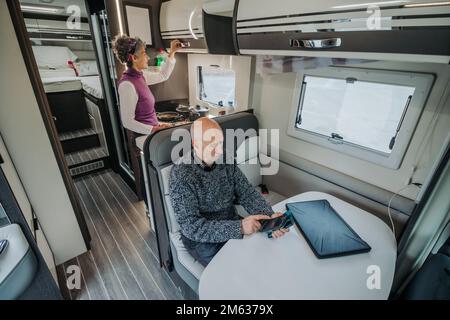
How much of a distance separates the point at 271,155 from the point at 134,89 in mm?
1438

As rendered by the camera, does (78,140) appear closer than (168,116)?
No

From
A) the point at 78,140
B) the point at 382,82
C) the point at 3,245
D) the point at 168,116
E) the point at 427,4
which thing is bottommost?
the point at 78,140

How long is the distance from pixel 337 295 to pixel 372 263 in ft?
0.95

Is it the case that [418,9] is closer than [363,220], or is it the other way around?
[418,9]

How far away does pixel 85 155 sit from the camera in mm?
3537

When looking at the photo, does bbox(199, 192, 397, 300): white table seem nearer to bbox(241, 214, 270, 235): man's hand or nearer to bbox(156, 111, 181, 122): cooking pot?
bbox(241, 214, 270, 235): man's hand

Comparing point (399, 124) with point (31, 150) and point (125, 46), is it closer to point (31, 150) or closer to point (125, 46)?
point (125, 46)

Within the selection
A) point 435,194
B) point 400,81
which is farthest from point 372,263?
point 400,81

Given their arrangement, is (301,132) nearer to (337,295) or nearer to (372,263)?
(372,263)

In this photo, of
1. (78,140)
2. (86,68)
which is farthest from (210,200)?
(86,68)

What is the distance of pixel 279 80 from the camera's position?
6.28 feet

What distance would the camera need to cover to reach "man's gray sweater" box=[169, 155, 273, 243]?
1.17 metres

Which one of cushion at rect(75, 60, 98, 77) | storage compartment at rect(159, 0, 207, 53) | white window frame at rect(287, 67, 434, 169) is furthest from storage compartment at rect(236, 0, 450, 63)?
cushion at rect(75, 60, 98, 77)

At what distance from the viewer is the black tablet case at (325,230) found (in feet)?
3.47
